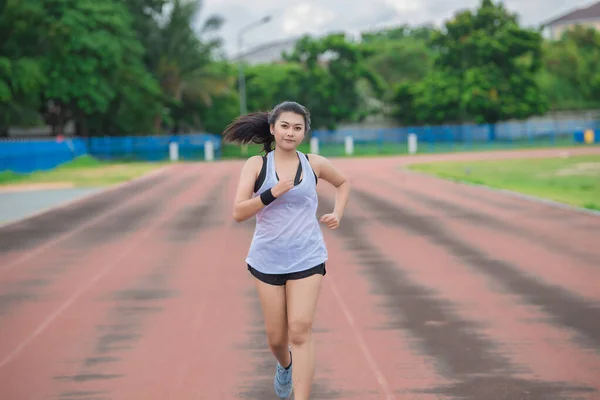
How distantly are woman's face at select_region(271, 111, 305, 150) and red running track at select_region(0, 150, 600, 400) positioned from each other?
1.64m

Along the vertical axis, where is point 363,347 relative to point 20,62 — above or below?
below

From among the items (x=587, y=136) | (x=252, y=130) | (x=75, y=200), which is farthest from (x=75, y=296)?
(x=587, y=136)

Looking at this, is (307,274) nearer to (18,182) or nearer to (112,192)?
(112,192)

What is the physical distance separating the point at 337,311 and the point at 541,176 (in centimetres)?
2153

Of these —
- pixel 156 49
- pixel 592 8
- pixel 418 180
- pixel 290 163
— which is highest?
pixel 592 8

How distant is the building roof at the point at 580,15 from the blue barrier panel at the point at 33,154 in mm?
104826

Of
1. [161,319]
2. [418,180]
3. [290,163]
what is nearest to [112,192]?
[418,180]

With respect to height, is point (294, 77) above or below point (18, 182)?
above

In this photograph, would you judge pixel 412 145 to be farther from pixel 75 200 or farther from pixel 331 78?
pixel 75 200

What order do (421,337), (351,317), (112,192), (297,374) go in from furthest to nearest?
1. (112,192)
2. (351,317)
3. (421,337)
4. (297,374)

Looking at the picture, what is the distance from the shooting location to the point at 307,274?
5.19 meters

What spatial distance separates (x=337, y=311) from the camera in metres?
8.83

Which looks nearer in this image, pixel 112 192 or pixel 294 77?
pixel 112 192

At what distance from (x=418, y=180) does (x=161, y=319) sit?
21363mm
